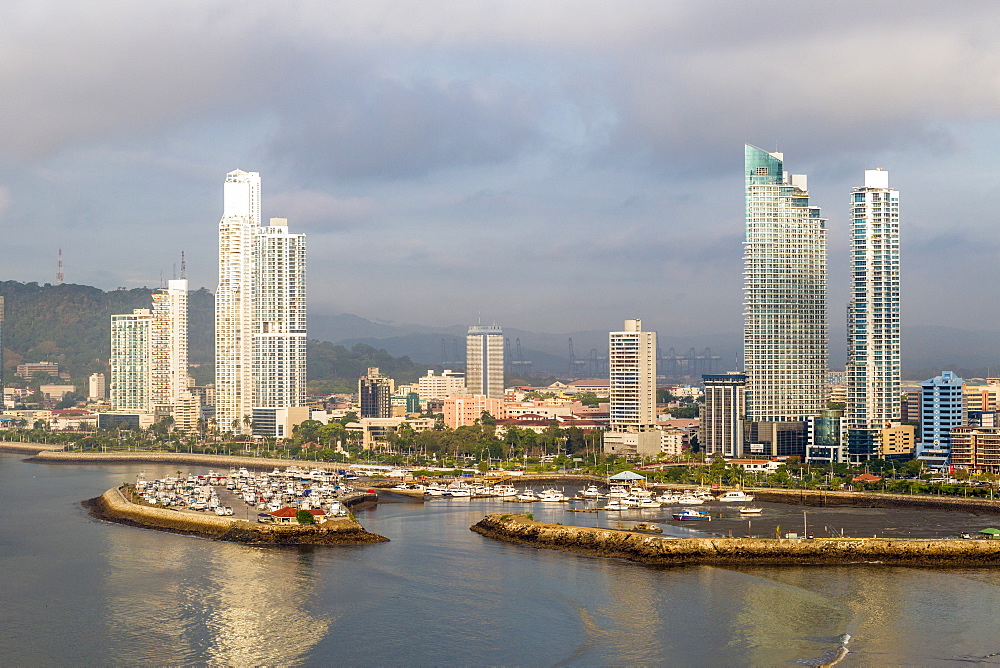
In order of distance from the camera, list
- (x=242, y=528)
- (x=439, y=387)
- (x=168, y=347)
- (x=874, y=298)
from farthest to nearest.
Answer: (x=439, y=387) < (x=168, y=347) < (x=874, y=298) < (x=242, y=528)

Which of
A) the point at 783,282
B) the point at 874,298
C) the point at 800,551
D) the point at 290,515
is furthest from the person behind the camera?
the point at 783,282

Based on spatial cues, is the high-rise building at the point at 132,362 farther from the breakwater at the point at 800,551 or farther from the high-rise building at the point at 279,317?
the breakwater at the point at 800,551

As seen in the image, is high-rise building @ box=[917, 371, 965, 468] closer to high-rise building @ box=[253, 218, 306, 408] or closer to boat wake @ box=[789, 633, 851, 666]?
boat wake @ box=[789, 633, 851, 666]

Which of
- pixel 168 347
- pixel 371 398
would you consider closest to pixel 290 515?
pixel 371 398

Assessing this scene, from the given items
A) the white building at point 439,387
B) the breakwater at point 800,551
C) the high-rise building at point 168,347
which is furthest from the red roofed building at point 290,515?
the white building at point 439,387

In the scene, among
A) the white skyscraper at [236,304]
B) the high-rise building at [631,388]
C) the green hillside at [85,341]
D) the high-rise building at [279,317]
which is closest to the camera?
the high-rise building at [631,388]

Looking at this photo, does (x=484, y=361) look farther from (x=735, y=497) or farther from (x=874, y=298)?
(x=735, y=497)

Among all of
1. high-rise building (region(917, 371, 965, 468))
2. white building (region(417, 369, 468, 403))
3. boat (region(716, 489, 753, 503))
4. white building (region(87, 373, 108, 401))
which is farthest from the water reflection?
white building (region(87, 373, 108, 401))
